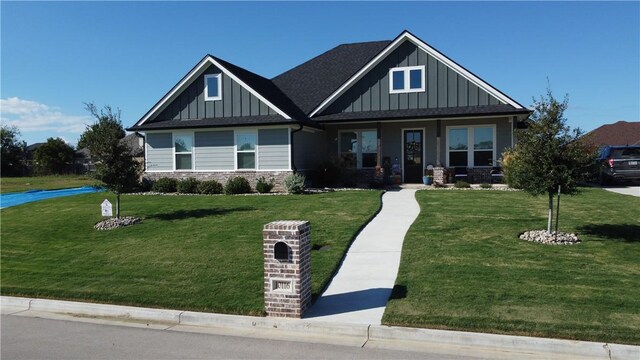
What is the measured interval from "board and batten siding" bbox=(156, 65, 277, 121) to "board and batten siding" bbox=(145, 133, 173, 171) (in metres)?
0.90

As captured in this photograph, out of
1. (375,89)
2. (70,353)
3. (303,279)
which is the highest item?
(375,89)

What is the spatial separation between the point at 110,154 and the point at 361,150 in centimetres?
1235

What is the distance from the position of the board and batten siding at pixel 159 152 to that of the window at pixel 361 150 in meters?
7.81

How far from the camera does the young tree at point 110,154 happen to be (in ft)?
43.7

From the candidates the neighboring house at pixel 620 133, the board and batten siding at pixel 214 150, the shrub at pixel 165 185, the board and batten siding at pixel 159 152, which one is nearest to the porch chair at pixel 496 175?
the board and batten siding at pixel 214 150

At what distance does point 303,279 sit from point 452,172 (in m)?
15.7

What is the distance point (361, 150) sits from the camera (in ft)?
75.5

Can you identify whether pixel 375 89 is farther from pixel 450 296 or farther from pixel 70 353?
pixel 70 353

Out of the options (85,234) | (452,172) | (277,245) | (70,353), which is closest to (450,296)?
(277,245)

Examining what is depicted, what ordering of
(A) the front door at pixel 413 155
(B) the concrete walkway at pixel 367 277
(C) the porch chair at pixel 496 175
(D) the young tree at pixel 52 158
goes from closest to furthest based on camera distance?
(B) the concrete walkway at pixel 367 277 < (C) the porch chair at pixel 496 175 < (A) the front door at pixel 413 155 < (D) the young tree at pixel 52 158

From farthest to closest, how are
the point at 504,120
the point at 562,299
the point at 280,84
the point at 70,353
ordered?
the point at 280,84 < the point at 504,120 < the point at 562,299 < the point at 70,353

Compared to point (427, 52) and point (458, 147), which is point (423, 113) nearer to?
point (458, 147)

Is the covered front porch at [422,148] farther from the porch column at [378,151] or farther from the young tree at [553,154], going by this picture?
the young tree at [553,154]

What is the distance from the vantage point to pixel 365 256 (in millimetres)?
9438
